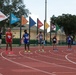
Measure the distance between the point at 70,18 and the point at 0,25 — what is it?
29755 millimetres

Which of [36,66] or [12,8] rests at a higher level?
[12,8]

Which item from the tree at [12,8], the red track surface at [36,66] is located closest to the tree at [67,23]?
the tree at [12,8]

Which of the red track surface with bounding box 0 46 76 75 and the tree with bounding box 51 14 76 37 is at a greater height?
the tree with bounding box 51 14 76 37

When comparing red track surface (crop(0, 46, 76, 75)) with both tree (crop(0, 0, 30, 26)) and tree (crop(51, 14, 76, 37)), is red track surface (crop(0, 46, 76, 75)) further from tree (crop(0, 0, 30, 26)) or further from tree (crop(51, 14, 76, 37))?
tree (crop(51, 14, 76, 37))

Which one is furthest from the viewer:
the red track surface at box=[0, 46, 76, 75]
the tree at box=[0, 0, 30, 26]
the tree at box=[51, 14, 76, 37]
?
the tree at box=[51, 14, 76, 37]

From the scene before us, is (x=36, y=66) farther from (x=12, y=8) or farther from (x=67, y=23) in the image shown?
(x=67, y=23)

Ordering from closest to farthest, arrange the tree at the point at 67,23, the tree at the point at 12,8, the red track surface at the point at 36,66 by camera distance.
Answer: the red track surface at the point at 36,66 → the tree at the point at 12,8 → the tree at the point at 67,23

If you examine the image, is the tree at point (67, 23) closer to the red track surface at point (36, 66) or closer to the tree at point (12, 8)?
the tree at point (12, 8)

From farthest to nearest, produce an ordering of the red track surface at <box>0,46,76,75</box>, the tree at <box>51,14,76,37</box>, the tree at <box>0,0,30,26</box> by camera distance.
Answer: the tree at <box>51,14,76,37</box>, the tree at <box>0,0,30,26</box>, the red track surface at <box>0,46,76,75</box>

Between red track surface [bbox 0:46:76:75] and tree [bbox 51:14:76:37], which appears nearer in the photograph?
red track surface [bbox 0:46:76:75]

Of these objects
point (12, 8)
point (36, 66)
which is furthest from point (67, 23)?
point (36, 66)

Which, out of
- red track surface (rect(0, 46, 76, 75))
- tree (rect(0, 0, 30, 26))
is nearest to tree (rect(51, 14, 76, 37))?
tree (rect(0, 0, 30, 26))

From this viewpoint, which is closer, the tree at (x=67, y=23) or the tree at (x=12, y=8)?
the tree at (x=12, y=8)

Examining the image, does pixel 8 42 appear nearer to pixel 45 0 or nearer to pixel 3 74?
pixel 3 74
